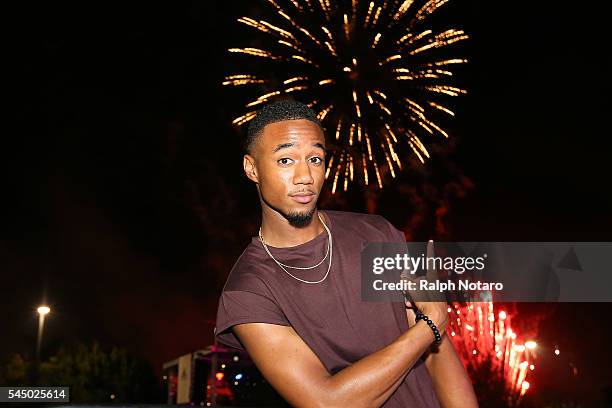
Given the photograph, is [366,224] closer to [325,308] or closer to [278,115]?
[325,308]

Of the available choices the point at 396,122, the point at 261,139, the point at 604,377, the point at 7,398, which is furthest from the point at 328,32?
the point at 604,377

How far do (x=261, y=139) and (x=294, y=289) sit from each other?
872mm

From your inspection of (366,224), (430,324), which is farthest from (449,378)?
(366,224)

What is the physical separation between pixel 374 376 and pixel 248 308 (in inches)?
31.0

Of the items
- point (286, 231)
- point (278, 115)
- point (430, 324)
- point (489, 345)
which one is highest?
point (489, 345)

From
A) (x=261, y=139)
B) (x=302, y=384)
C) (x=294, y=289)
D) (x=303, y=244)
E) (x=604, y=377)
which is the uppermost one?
(x=604, y=377)

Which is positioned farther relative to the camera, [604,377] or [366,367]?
[604,377]

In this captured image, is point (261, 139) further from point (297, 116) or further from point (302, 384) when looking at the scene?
point (302, 384)

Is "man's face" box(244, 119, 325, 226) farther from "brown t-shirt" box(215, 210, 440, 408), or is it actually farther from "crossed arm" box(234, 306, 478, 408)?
"crossed arm" box(234, 306, 478, 408)

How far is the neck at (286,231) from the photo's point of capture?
148 inches

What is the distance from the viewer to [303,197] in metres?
3.60

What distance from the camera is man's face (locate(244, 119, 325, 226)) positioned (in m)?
3.60

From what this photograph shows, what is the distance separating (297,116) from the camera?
12.1 ft

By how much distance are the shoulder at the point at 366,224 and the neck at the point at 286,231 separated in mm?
171
